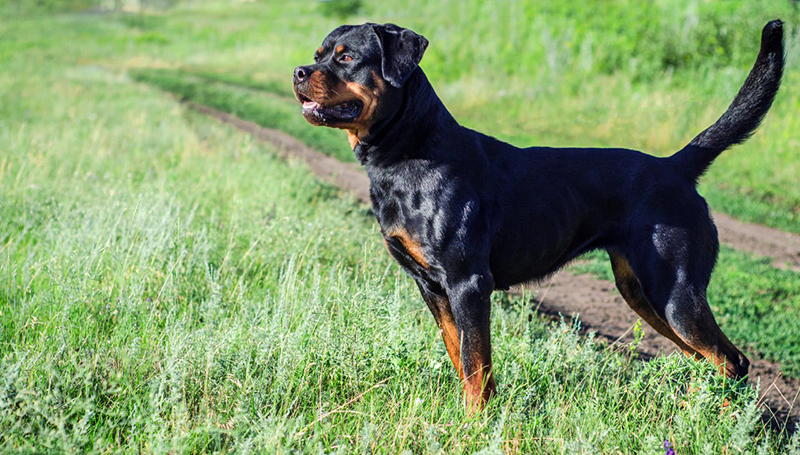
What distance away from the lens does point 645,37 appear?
40.8 feet

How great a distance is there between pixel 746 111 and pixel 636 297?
1.12 metres

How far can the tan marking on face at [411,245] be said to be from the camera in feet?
9.41

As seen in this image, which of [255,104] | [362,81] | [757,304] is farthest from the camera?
[255,104]

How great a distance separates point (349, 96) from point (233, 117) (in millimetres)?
10746

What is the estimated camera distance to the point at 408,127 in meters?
3.04

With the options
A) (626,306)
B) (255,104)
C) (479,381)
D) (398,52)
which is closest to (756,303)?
(626,306)

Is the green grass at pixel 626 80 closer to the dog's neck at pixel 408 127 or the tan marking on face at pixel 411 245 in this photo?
the dog's neck at pixel 408 127

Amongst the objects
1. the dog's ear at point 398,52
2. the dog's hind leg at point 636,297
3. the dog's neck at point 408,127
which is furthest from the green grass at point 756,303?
the dog's ear at point 398,52

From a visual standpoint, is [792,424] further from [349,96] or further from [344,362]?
[349,96]

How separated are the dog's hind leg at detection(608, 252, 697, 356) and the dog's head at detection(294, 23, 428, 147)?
1.43m

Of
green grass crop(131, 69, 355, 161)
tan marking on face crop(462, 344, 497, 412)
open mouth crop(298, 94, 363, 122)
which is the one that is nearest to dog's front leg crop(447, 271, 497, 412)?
tan marking on face crop(462, 344, 497, 412)

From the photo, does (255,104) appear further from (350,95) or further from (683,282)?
(683,282)

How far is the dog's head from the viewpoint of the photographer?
9.92ft

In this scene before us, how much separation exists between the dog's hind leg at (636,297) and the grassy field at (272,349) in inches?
7.6
